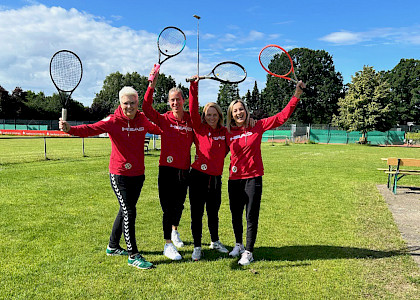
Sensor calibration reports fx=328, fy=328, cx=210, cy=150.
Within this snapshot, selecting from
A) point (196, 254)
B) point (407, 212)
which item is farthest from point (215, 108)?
point (407, 212)

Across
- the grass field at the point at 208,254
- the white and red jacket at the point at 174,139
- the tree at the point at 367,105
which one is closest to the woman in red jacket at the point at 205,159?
the white and red jacket at the point at 174,139

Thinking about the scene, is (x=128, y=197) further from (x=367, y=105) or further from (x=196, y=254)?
(x=367, y=105)

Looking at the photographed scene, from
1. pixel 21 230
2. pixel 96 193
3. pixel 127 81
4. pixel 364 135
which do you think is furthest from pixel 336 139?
pixel 127 81

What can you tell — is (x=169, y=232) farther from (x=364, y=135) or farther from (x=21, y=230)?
(x=364, y=135)

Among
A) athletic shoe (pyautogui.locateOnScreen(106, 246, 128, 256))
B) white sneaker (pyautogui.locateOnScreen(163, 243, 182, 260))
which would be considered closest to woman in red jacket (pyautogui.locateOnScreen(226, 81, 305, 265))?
white sneaker (pyautogui.locateOnScreen(163, 243, 182, 260))

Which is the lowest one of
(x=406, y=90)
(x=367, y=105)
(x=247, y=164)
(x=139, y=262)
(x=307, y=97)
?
(x=139, y=262)

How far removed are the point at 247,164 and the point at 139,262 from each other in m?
1.88

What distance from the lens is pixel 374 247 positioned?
5.17 meters

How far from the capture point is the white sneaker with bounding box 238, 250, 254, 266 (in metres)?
4.30

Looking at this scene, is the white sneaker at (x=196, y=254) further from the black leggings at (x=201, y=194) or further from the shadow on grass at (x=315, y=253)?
the shadow on grass at (x=315, y=253)

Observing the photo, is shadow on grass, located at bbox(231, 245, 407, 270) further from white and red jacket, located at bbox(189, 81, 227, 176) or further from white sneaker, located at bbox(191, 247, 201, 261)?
white and red jacket, located at bbox(189, 81, 227, 176)

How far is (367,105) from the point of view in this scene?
144 feet

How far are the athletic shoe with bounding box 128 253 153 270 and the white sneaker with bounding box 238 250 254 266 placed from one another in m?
1.18

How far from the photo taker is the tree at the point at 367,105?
141 ft
